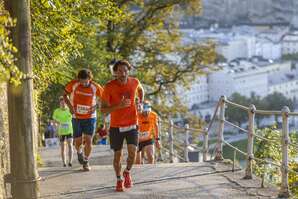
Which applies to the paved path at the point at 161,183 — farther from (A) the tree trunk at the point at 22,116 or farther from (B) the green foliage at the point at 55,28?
(A) the tree trunk at the point at 22,116

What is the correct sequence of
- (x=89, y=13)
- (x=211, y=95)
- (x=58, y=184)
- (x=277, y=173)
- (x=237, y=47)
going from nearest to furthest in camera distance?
(x=58, y=184), (x=89, y=13), (x=277, y=173), (x=211, y=95), (x=237, y=47)

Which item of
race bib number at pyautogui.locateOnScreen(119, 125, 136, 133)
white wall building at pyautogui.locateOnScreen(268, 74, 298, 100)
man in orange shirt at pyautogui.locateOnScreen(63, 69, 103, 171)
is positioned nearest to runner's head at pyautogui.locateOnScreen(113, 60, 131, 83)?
race bib number at pyautogui.locateOnScreen(119, 125, 136, 133)

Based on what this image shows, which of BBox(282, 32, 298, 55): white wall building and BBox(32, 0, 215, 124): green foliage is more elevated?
BBox(282, 32, 298, 55): white wall building

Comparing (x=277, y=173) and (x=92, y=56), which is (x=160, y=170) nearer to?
(x=277, y=173)

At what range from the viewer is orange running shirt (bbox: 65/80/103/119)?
1113cm

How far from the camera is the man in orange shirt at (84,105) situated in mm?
11117

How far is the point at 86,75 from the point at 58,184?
1798mm

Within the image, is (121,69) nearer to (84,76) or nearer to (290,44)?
(84,76)

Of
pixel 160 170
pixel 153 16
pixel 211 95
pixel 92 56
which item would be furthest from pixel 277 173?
pixel 211 95

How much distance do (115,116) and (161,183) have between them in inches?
54.5

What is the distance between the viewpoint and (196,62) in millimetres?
35000

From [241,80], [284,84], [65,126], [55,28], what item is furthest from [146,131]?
[284,84]

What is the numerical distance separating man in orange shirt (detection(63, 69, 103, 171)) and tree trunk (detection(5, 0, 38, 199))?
12.5 feet

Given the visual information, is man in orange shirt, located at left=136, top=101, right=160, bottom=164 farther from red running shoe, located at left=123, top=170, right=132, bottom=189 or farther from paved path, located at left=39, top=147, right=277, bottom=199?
red running shoe, located at left=123, top=170, right=132, bottom=189
